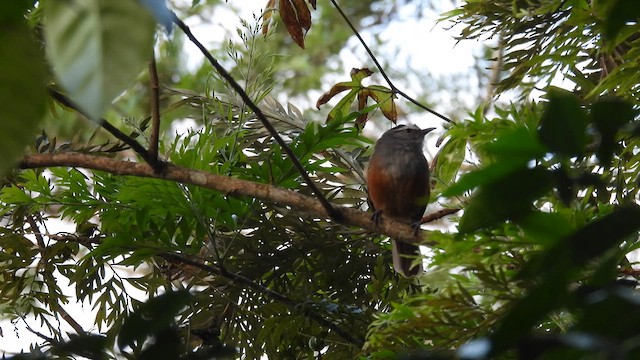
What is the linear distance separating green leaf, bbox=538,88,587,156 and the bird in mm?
1883

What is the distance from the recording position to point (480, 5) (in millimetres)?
1996

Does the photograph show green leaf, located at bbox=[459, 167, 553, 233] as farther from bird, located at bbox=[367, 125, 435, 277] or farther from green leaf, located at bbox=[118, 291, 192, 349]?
bird, located at bbox=[367, 125, 435, 277]

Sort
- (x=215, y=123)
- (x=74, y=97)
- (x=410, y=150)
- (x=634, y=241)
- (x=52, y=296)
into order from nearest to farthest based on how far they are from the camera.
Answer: (x=74, y=97)
(x=634, y=241)
(x=52, y=296)
(x=215, y=123)
(x=410, y=150)

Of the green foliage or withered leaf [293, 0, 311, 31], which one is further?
withered leaf [293, 0, 311, 31]

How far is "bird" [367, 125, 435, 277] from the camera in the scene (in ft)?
8.36

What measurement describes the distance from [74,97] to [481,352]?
251 millimetres

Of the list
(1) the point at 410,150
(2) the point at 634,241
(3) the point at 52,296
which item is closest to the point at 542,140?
(2) the point at 634,241

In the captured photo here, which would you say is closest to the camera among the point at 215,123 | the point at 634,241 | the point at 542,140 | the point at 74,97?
the point at 74,97

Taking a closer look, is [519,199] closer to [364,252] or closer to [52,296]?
[364,252]

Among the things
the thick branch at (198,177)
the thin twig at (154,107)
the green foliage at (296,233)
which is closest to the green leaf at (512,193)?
the green foliage at (296,233)

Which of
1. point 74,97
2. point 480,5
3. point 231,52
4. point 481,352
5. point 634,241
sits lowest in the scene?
point 481,352

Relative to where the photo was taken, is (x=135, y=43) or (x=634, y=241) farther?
(x=634, y=241)

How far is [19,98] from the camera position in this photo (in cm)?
35

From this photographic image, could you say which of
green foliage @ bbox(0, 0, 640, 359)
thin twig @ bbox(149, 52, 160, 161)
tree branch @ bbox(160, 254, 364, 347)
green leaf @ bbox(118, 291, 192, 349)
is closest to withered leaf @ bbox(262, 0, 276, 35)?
green foliage @ bbox(0, 0, 640, 359)
